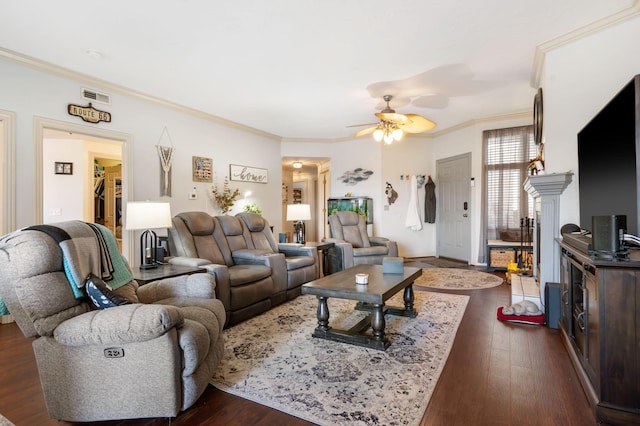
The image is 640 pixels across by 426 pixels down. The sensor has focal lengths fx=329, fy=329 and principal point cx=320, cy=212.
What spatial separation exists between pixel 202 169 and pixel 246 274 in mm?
2630

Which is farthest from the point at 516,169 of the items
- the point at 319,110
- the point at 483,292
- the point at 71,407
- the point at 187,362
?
the point at 71,407

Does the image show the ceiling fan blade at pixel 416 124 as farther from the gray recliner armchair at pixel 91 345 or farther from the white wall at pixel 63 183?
the white wall at pixel 63 183

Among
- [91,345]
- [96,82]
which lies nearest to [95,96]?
[96,82]

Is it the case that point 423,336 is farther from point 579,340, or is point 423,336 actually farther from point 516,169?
point 516,169

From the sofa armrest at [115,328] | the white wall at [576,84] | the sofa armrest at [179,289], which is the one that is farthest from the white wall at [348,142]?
the sofa armrest at [115,328]

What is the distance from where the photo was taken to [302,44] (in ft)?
10.2

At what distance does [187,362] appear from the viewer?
5.47 ft

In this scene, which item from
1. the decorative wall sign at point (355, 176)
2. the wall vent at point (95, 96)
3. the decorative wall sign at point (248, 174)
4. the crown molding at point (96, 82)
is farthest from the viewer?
the decorative wall sign at point (355, 176)

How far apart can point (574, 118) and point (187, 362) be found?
3676mm

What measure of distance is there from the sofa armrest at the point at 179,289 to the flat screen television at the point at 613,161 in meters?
2.59

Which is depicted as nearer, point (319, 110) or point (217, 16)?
point (217, 16)

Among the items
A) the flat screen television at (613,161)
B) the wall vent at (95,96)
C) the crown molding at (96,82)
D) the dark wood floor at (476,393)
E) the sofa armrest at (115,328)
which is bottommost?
the dark wood floor at (476,393)

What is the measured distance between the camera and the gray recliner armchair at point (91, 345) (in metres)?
1.53

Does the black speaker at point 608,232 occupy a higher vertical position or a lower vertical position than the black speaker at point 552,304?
higher
